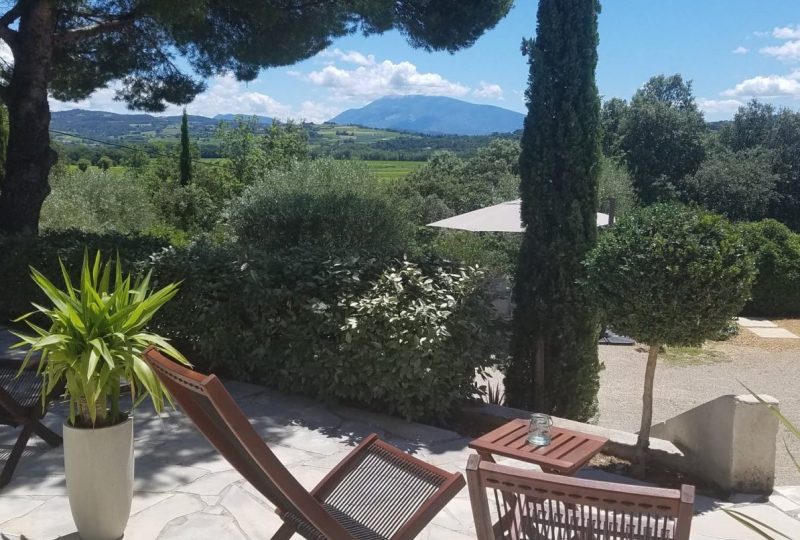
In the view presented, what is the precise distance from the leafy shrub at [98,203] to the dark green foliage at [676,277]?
11733mm

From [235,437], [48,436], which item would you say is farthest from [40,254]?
[235,437]

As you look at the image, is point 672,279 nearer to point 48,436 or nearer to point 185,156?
→ point 48,436

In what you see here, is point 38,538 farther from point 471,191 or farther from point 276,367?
point 471,191

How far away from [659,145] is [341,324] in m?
29.4

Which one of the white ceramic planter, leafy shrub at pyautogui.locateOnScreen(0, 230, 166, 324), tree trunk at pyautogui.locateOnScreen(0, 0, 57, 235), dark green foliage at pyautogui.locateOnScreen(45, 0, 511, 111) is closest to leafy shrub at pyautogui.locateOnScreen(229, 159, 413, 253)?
dark green foliage at pyautogui.locateOnScreen(45, 0, 511, 111)

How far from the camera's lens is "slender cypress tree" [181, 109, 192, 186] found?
862 inches

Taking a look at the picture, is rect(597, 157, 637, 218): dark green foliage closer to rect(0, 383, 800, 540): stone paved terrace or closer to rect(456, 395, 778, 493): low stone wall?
rect(456, 395, 778, 493): low stone wall

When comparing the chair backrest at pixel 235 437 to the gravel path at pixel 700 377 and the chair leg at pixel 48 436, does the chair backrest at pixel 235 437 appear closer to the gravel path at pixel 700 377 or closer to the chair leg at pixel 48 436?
the chair leg at pixel 48 436

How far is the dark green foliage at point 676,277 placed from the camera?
14.0 ft

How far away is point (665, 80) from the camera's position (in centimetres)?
4256

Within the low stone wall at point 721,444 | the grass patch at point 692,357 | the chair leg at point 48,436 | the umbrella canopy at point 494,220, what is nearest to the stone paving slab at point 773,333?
the grass patch at point 692,357

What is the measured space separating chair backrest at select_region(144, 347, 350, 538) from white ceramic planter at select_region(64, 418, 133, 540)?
62 cm

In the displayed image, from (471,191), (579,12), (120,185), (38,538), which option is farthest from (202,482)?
(471,191)

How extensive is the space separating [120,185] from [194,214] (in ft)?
10.3
